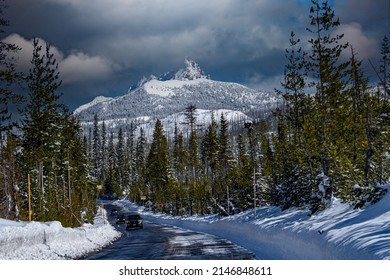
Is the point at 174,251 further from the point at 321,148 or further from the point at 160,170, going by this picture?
the point at 160,170

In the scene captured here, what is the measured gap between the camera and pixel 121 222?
59.0m

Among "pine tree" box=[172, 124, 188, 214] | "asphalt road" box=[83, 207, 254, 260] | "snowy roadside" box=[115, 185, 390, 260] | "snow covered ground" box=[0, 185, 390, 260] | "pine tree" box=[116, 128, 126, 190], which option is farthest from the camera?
"pine tree" box=[116, 128, 126, 190]

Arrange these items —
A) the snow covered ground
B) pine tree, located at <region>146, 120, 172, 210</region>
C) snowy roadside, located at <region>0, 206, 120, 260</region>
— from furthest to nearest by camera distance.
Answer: pine tree, located at <region>146, 120, 172, 210</region>
snowy roadside, located at <region>0, 206, 120, 260</region>
the snow covered ground

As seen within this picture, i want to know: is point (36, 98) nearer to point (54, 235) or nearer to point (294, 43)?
point (294, 43)

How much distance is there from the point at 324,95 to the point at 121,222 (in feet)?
129

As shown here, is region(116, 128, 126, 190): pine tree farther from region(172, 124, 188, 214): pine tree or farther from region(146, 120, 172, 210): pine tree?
region(146, 120, 172, 210): pine tree

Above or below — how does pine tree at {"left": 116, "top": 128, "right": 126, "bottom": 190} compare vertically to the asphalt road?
above

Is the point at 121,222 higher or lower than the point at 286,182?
lower

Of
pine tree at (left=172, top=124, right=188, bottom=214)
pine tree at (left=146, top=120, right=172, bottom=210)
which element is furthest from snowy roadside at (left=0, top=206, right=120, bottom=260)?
pine tree at (left=146, top=120, right=172, bottom=210)

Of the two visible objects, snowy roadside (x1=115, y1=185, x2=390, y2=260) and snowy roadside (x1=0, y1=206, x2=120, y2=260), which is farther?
snowy roadside (x1=0, y1=206, x2=120, y2=260)

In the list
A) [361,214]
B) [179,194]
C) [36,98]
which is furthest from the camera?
[179,194]

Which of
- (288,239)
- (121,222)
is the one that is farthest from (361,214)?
(121,222)

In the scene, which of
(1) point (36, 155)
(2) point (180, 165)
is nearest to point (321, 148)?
(1) point (36, 155)

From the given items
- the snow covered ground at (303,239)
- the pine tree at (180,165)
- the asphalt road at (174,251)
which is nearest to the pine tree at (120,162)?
the pine tree at (180,165)
